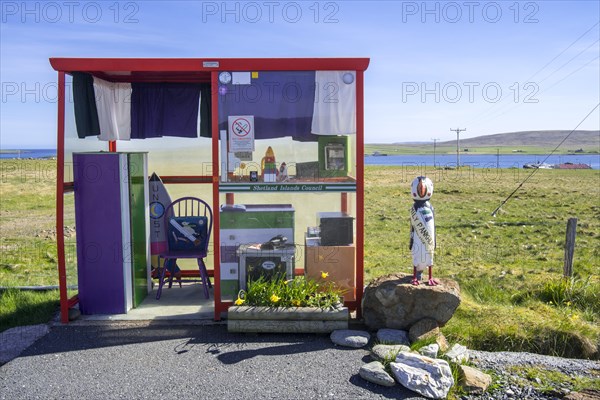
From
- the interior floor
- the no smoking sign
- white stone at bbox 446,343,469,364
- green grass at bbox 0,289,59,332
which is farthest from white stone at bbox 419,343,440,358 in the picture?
green grass at bbox 0,289,59,332

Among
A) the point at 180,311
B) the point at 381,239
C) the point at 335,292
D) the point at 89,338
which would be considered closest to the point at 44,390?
the point at 89,338

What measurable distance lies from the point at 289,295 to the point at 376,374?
1.70 meters

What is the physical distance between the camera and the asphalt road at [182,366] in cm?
533

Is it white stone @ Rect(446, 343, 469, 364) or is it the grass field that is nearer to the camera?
white stone @ Rect(446, 343, 469, 364)

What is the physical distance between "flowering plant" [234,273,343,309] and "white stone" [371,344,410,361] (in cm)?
91

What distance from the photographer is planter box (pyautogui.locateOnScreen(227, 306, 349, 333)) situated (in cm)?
664

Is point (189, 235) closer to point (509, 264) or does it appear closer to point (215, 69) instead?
point (215, 69)

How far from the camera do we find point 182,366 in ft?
19.3

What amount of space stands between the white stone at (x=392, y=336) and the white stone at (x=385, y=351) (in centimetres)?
17

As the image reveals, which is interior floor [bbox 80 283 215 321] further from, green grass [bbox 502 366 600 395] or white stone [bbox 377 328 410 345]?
green grass [bbox 502 366 600 395]

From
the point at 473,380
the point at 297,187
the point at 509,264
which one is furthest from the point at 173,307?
the point at 509,264

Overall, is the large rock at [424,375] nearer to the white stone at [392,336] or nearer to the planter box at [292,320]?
the white stone at [392,336]

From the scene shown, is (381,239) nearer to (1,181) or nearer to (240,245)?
(240,245)

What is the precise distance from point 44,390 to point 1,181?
31.5m
